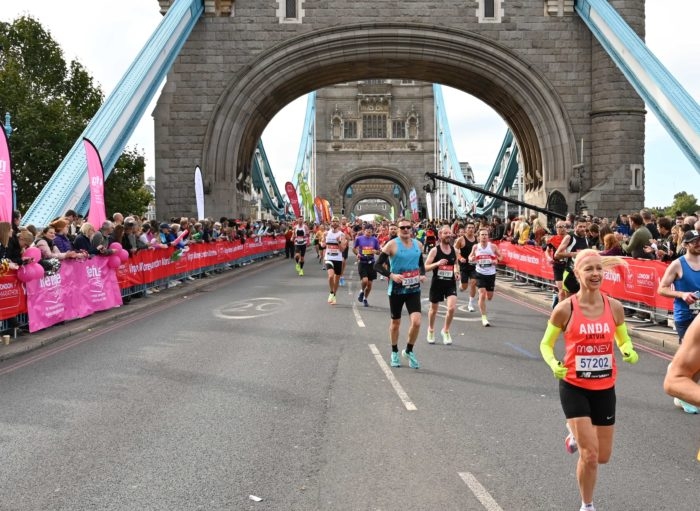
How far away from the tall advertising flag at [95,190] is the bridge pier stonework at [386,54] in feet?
47.3

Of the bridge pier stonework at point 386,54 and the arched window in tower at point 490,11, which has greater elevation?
the arched window in tower at point 490,11

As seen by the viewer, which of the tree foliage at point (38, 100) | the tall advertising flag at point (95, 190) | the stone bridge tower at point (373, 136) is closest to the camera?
the tall advertising flag at point (95, 190)

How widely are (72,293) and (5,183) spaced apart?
2315 millimetres

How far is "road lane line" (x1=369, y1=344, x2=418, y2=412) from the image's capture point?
22.3 feet

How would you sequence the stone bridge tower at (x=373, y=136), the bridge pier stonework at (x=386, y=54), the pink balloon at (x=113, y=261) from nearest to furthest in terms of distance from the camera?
the pink balloon at (x=113, y=261)
the bridge pier stonework at (x=386, y=54)
the stone bridge tower at (x=373, y=136)

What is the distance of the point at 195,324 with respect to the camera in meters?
12.3

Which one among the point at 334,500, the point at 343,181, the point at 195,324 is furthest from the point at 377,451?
the point at 343,181

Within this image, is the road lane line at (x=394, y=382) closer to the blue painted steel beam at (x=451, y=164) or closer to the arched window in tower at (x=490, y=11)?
the arched window in tower at (x=490, y=11)

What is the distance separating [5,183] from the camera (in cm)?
1112

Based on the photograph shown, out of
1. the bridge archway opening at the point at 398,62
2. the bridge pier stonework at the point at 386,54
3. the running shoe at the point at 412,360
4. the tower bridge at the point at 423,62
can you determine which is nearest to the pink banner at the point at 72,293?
the running shoe at the point at 412,360

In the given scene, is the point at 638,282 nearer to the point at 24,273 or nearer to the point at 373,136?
the point at 24,273

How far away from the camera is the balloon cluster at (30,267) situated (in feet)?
34.4

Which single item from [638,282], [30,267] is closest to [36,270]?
[30,267]

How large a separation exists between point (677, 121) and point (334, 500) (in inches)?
887
